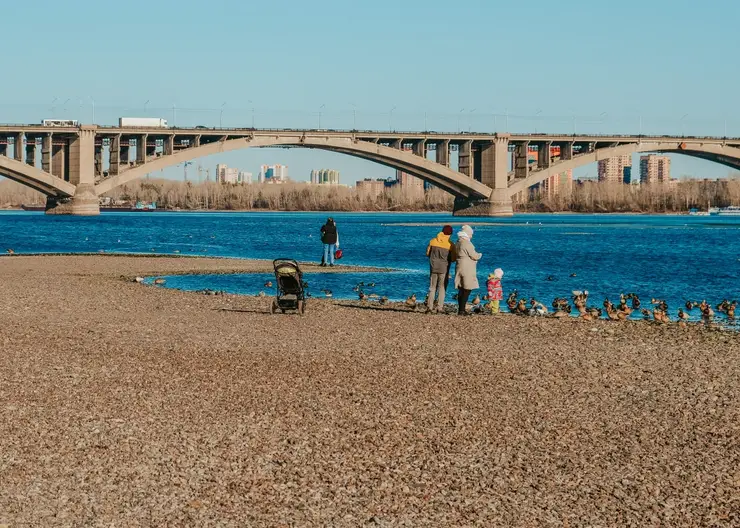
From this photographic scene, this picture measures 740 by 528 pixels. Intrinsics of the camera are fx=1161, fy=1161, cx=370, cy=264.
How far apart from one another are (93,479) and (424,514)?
2663 millimetres

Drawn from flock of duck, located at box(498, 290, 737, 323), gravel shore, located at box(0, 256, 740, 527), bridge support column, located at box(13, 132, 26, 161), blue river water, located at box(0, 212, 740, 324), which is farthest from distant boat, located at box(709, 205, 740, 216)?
gravel shore, located at box(0, 256, 740, 527)

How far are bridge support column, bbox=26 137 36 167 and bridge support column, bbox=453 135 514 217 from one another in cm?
4669

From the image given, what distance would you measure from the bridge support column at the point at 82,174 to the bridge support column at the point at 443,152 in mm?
34693

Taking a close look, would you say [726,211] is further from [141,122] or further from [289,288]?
[289,288]

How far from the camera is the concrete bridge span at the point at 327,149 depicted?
105 metres

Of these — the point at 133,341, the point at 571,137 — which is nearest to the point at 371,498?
the point at 133,341

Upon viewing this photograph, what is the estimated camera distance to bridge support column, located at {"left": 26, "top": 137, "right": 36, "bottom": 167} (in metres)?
106

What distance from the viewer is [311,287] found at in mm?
32375

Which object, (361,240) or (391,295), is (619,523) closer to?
(391,295)

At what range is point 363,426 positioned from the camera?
11227 millimetres

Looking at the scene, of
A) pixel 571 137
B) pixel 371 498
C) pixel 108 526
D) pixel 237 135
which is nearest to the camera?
pixel 108 526

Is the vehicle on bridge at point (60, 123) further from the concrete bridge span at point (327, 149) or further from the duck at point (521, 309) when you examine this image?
the duck at point (521, 309)

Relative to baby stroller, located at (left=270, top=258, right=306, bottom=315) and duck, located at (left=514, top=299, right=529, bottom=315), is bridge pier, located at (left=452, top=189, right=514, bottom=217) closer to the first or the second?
duck, located at (left=514, top=299, right=529, bottom=315)

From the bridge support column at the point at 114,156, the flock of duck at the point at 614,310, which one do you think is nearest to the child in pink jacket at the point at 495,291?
the flock of duck at the point at 614,310
